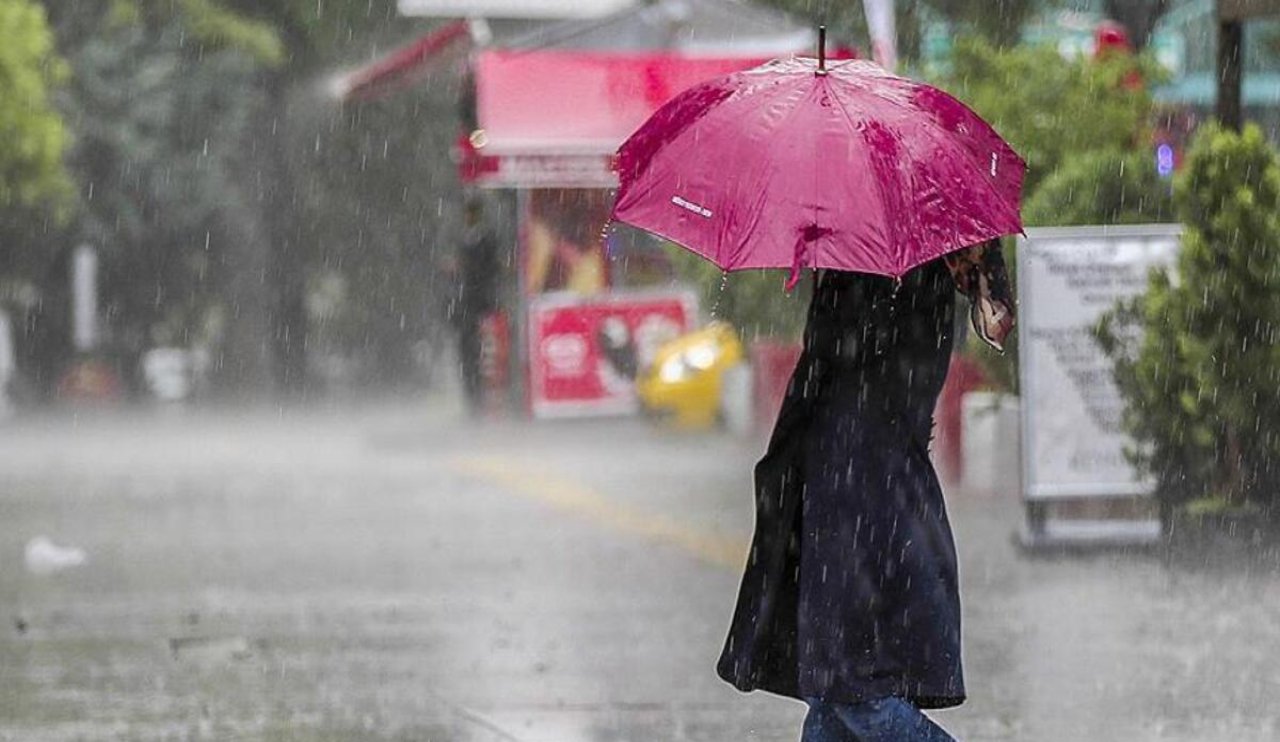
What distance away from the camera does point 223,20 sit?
34.5m

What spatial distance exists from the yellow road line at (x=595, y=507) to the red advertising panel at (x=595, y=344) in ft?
14.0

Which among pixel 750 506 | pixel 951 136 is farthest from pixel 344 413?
pixel 951 136

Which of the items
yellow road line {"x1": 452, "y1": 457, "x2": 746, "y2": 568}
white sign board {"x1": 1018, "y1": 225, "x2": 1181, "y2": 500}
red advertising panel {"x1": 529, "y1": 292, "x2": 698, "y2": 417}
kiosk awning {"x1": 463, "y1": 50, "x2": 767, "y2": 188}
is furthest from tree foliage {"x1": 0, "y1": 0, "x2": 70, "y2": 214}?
white sign board {"x1": 1018, "y1": 225, "x2": 1181, "y2": 500}

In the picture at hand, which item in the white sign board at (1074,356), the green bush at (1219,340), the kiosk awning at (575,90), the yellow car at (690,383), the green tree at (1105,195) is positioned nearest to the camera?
the green bush at (1219,340)

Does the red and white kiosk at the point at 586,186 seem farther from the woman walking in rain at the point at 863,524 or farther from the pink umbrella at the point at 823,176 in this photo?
the woman walking in rain at the point at 863,524

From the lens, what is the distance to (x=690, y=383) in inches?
958

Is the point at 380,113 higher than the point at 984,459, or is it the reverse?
the point at 380,113

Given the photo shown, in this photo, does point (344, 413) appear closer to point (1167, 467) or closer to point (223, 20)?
point (223, 20)

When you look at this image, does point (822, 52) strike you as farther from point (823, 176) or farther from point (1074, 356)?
point (1074, 356)

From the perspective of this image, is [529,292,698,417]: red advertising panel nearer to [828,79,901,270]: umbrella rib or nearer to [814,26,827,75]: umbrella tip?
[814,26,827,75]: umbrella tip

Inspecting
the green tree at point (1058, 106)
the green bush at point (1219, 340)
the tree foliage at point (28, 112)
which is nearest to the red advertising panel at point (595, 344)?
the tree foliage at point (28, 112)

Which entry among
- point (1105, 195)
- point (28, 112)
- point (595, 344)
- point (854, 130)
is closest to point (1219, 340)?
point (1105, 195)

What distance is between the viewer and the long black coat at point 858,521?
19.9ft

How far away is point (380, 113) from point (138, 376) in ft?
14.9
